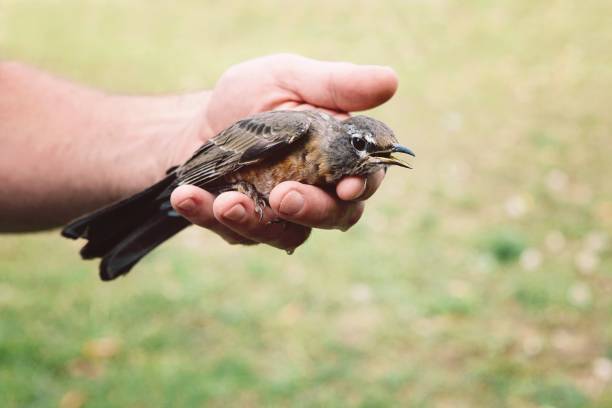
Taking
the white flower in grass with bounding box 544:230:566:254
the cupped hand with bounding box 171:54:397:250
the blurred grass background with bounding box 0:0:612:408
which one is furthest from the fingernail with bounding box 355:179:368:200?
the white flower in grass with bounding box 544:230:566:254

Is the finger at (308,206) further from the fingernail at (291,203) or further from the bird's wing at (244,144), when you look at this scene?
the bird's wing at (244,144)

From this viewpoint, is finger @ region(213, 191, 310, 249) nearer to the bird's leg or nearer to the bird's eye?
the bird's leg

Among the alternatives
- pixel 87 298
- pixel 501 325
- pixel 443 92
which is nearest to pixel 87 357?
pixel 87 298

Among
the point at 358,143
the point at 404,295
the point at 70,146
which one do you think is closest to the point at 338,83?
the point at 358,143

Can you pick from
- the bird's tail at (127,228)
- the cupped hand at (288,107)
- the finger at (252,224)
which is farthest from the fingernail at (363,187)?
the bird's tail at (127,228)

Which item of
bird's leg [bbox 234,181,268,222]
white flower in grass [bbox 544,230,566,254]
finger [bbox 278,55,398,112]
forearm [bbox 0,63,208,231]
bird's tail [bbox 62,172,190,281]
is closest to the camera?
bird's leg [bbox 234,181,268,222]

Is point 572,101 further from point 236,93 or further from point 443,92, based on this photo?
point 236,93
